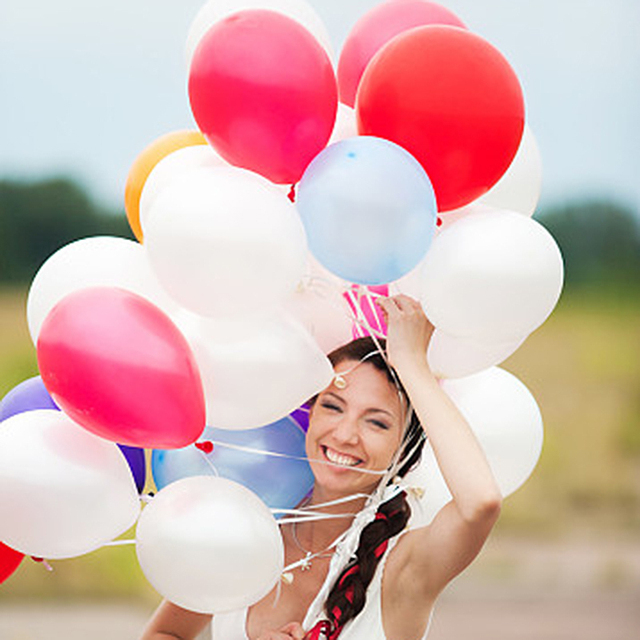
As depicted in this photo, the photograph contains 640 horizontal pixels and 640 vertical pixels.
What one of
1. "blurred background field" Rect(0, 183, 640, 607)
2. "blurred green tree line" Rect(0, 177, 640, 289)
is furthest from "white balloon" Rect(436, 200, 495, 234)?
"blurred background field" Rect(0, 183, 640, 607)

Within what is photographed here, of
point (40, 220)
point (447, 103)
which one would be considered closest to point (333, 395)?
point (447, 103)

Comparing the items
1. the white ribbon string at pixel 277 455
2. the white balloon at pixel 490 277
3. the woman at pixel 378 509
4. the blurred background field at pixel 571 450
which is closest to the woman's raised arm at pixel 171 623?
the woman at pixel 378 509

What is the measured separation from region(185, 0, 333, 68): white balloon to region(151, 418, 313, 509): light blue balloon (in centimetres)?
53

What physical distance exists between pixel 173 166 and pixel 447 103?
0.39 metres

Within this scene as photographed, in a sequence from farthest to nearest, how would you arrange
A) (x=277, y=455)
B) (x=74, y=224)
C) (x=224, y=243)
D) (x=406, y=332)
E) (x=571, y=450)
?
(x=571, y=450), (x=74, y=224), (x=277, y=455), (x=406, y=332), (x=224, y=243)

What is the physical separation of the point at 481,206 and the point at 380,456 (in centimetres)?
36

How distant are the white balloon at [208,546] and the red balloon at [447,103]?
47 cm

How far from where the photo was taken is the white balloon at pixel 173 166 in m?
1.41

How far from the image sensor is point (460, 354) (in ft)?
4.65

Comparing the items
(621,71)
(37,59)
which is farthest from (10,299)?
(621,71)

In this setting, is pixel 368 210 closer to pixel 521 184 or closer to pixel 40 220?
pixel 521 184

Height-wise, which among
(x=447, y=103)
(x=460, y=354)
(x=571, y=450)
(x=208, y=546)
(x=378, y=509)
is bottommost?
(x=571, y=450)

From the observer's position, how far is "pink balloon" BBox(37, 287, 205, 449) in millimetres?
1193

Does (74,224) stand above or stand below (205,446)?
below
